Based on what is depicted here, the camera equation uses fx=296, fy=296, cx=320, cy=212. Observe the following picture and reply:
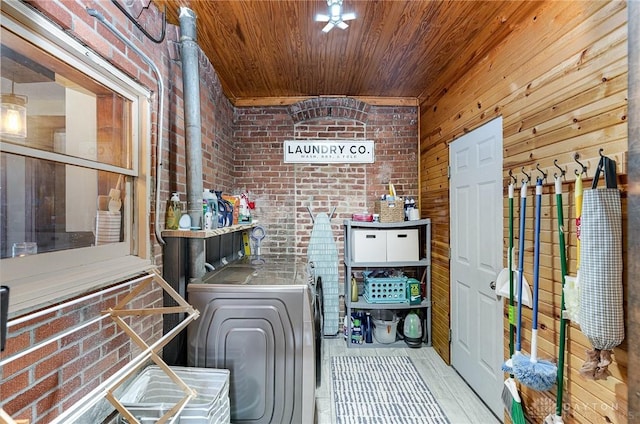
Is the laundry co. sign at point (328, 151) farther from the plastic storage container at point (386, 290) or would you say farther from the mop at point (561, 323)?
the mop at point (561, 323)

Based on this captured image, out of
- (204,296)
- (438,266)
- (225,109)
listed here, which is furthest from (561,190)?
(225,109)

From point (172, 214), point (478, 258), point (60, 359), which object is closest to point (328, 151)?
point (478, 258)

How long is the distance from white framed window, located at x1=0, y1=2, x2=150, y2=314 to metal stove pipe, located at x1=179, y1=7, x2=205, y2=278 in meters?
0.32

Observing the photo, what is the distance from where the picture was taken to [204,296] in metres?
1.72

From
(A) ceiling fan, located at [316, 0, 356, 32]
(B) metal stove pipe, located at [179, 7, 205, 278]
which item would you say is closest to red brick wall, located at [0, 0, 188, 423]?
(B) metal stove pipe, located at [179, 7, 205, 278]

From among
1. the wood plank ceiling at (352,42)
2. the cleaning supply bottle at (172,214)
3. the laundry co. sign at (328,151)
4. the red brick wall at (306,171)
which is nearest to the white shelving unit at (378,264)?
the red brick wall at (306,171)

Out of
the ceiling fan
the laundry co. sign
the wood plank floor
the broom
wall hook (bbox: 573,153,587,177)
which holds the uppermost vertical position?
the ceiling fan

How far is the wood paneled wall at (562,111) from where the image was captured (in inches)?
48.0

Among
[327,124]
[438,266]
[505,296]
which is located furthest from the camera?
[327,124]

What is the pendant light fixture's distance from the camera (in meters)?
0.95

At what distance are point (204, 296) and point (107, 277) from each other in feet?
1.79

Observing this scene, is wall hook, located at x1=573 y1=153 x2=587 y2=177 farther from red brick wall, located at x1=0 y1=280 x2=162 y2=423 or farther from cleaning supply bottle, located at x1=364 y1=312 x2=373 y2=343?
cleaning supply bottle, located at x1=364 y1=312 x2=373 y2=343

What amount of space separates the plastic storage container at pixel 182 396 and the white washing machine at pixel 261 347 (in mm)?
124

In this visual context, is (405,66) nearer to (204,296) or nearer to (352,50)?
(352,50)
